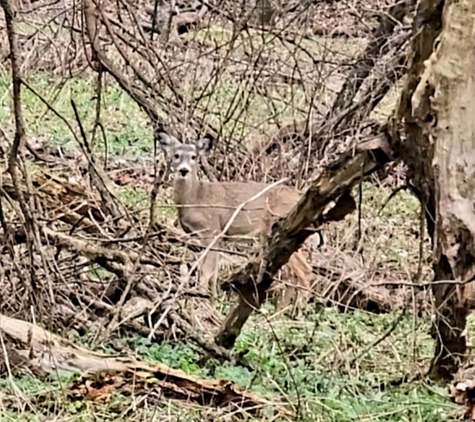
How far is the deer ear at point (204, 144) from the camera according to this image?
26.4 feet

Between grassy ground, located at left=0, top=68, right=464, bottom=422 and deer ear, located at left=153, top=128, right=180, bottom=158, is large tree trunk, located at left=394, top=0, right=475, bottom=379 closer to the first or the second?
grassy ground, located at left=0, top=68, right=464, bottom=422

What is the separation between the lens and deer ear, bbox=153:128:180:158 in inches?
296

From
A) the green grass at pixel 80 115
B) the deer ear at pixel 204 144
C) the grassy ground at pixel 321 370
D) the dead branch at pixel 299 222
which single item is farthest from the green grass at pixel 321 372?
the green grass at pixel 80 115

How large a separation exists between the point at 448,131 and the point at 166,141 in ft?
12.6

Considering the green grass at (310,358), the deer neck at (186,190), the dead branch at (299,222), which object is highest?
the dead branch at (299,222)

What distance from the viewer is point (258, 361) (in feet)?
17.6

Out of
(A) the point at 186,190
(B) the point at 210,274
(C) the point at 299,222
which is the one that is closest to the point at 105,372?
(C) the point at 299,222

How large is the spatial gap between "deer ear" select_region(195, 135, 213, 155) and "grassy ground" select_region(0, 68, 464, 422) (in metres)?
1.13

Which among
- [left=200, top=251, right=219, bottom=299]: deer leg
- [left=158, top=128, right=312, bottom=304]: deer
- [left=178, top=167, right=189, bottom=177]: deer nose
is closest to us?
[left=200, top=251, right=219, bottom=299]: deer leg

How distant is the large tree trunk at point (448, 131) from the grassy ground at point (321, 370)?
1.59 ft

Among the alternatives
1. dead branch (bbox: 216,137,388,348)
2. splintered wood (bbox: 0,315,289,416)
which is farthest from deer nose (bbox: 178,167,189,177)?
splintered wood (bbox: 0,315,289,416)

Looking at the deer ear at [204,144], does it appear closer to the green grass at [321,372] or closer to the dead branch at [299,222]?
the green grass at [321,372]

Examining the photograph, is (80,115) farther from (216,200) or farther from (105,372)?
(105,372)

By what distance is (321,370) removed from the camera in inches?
203
